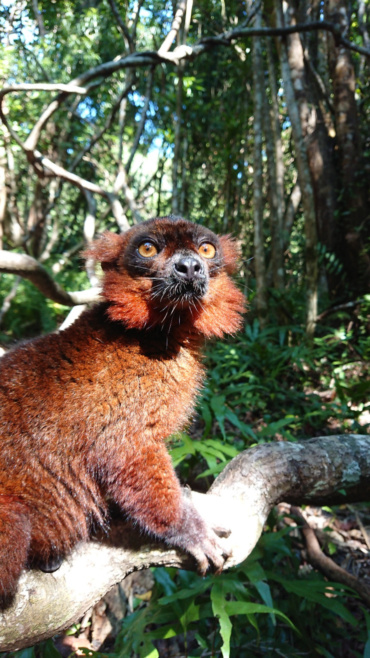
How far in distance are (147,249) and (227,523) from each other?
4.91 ft

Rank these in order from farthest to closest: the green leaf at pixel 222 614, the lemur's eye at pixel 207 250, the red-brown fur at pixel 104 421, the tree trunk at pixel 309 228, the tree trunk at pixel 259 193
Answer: the tree trunk at pixel 259 193 < the tree trunk at pixel 309 228 < the lemur's eye at pixel 207 250 < the green leaf at pixel 222 614 < the red-brown fur at pixel 104 421

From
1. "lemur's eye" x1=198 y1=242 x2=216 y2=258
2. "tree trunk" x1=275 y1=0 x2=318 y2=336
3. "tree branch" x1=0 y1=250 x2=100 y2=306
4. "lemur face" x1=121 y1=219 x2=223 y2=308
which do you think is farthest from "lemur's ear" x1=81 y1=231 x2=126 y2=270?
"tree trunk" x1=275 y1=0 x2=318 y2=336

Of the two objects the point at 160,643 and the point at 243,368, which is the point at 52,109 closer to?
the point at 243,368

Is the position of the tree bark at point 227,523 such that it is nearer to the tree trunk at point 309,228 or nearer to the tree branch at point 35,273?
the tree branch at point 35,273

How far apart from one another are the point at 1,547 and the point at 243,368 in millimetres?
4658

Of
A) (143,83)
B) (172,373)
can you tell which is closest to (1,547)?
(172,373)

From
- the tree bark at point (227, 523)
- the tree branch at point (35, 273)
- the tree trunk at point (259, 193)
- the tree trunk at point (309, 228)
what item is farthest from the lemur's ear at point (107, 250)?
the tree trunk at point (259, 193)

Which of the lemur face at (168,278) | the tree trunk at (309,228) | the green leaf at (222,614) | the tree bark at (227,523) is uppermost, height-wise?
the tree trunk at (309,228)

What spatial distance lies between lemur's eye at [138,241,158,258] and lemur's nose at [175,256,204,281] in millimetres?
198

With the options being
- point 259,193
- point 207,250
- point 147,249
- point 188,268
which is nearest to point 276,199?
point 259,193

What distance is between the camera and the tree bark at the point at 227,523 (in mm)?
1725

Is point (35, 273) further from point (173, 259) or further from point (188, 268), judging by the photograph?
point (188, 268)

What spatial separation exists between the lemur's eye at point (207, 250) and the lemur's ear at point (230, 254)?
0.16m

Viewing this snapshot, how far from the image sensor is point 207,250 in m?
2.58
